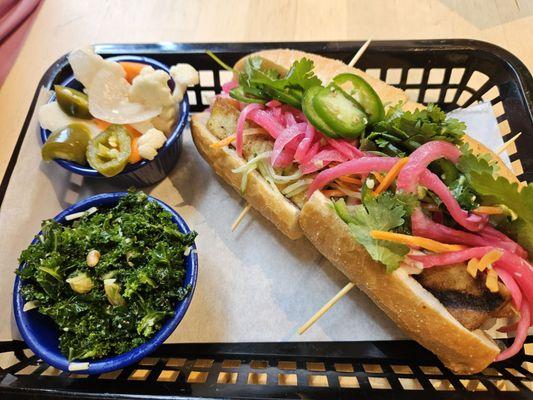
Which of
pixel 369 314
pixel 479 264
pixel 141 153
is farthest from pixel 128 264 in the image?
pixel 479 264

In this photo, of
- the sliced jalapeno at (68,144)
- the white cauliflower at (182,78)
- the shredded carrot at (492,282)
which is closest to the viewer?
the shredded carrot at (492,282)

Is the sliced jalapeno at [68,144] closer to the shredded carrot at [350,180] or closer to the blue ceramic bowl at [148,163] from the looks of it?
the blue ceramic bowl at [148,163]

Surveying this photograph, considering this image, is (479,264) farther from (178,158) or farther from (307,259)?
(178,158)

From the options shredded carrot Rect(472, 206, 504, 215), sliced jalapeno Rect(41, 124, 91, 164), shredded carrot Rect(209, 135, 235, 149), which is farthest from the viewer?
shredded carrot Rect(209, 135, 235, 149)

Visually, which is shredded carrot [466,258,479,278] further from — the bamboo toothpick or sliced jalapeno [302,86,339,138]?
the bamboo toothpick

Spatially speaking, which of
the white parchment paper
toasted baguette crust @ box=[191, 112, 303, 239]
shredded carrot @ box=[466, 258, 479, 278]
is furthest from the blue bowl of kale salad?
shredded carrot @ box=[466, 258, 479, 278]

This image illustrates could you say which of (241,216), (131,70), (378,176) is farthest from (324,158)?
(131,70)

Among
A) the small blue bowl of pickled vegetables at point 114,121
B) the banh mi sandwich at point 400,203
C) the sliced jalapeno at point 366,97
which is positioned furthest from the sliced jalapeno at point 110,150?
the sliced jalapeno at point 366,97

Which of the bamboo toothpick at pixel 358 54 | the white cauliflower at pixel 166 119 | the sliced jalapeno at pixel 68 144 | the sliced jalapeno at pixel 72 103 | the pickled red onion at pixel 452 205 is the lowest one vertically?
the sliced jalapeno at pixel 68 144
